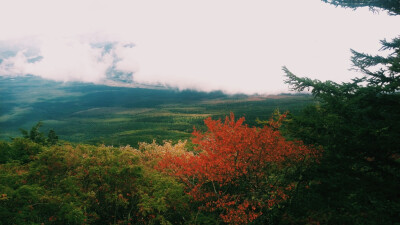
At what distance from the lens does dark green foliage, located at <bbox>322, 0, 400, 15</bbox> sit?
8.21 meters

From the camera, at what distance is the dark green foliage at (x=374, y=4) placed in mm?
8211

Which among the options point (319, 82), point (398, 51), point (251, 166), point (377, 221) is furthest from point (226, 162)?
point (398, 51)

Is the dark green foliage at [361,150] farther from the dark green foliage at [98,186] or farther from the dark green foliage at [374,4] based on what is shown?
the dark green foliage at [98,186]

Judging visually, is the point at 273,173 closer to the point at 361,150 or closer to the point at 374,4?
the point at 361,150

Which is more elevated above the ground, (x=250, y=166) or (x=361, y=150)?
(x=361, y=150)

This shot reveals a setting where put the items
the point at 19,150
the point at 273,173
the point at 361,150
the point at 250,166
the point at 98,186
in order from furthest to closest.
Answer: the point at 19,150, the point at 273,173, the point at 250,166, the point at 98,186, the point at 361,150

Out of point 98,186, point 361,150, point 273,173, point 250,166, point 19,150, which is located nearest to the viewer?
point 361,150

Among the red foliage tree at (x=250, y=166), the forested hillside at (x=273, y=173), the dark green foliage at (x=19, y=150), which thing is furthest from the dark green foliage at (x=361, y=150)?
the dark green foliage at (x=19, y=150)

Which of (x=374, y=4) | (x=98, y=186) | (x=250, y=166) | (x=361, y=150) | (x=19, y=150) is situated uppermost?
(x=374, y=4)

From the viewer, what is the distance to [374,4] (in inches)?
340

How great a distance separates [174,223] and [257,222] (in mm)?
5007

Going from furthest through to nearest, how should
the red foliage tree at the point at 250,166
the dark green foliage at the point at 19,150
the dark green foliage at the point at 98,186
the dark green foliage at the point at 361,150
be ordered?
the dark green foliage at the point at 19,150, the red foliage tree at the point at 250,166, the dark green foliage at the point at 98,186, the dark green foliage at the point at 361,150

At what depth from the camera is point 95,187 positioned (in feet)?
39.4

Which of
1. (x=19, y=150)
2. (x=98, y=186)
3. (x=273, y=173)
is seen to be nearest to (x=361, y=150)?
(x=273, y=173)
